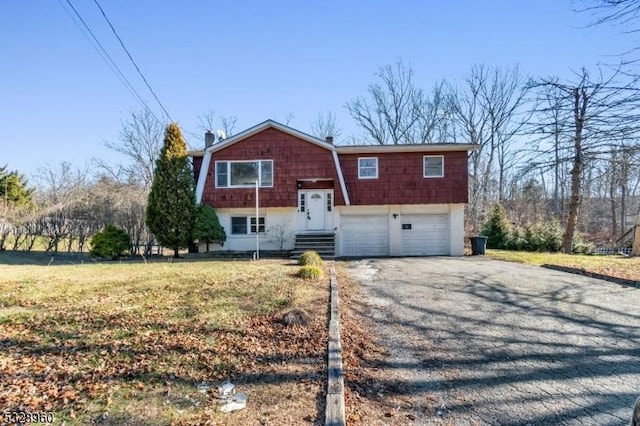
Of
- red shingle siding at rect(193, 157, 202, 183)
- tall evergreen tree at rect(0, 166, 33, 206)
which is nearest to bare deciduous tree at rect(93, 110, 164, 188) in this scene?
tall evergreen tree at rect(0, 166, 33, 206)

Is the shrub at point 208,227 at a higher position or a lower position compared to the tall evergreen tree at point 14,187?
lower

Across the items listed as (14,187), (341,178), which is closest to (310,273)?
(341,178)

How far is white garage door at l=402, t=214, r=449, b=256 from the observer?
1631 cm

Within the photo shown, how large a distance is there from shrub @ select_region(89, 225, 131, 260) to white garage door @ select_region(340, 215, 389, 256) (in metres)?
9.04

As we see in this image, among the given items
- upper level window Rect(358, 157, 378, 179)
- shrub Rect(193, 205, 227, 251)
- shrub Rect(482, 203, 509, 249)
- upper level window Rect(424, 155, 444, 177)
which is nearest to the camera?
shrub Rect(193, 205, 227, 251)

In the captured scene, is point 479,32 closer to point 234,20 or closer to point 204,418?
point 234,20

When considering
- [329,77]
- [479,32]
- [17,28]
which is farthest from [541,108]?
[329,77]

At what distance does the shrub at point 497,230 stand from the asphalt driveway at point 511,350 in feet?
42.8

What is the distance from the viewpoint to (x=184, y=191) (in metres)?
14.4

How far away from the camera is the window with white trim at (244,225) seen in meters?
16.2

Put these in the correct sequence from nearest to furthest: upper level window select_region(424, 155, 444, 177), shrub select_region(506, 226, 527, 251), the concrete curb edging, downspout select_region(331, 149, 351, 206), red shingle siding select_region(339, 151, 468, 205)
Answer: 1. the concrete curb edging
2. downspout select_region(331, 149, 351, 206)
3. red shingle siding select_region(339, 151, 468, 205)
4. upper level window select_region(424, 155, 444, 177)
5. shrub select_region(506, 226, 527, 251)

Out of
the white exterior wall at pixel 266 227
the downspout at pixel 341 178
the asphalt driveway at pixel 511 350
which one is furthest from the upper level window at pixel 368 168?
the asphalt driveway at pixel 511 350

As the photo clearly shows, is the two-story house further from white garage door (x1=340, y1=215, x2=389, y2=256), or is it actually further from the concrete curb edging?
the concrete curb edging

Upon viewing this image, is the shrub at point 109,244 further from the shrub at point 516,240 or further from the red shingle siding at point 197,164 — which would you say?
the shrub at point 516,240
